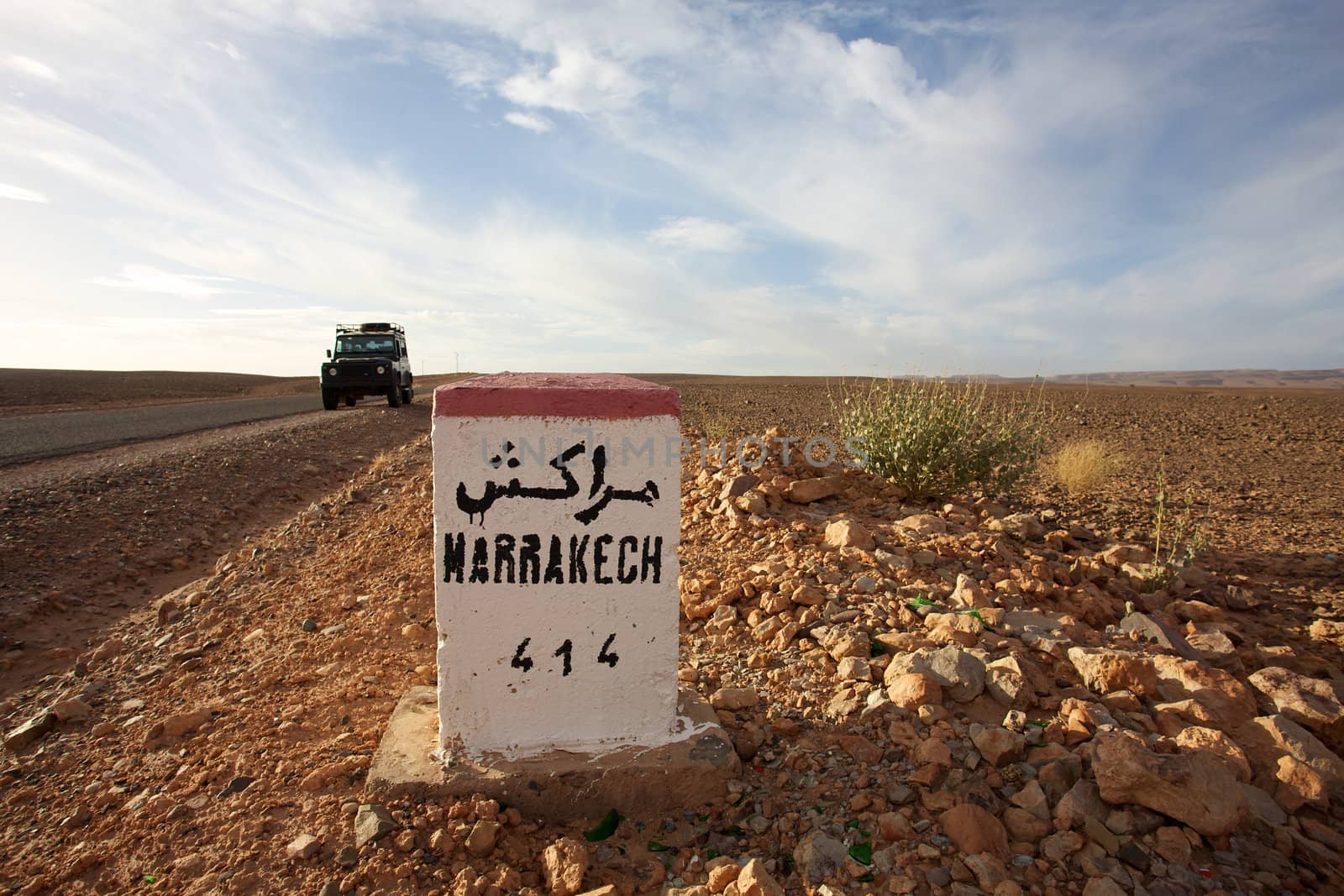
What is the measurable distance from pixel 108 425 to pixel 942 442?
55.8 feet

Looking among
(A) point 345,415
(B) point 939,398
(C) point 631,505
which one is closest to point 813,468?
(B) point 939,398

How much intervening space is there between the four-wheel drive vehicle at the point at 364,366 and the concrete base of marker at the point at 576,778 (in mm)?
18178

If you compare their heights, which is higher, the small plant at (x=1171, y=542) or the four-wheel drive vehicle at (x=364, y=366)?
the four-wheel drive vehicle at (x=364, y=366)

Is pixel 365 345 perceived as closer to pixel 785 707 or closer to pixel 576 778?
pixel 785 707

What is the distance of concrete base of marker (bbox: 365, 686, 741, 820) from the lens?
260 centimetres

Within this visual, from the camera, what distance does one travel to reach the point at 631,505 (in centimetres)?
258

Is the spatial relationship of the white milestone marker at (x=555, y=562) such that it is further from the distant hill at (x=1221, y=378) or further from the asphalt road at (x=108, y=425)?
the distant hill at (x=1221, y=378)

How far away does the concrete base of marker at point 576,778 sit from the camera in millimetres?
2600

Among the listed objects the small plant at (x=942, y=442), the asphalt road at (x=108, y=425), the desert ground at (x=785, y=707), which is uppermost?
the small plant at (x=942, y=442)

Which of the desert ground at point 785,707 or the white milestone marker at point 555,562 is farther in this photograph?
the white milestone marker at point 555,562

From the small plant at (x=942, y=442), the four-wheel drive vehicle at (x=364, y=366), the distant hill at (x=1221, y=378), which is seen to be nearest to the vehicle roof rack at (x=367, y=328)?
the four-wheel drive vehicle at (x=364, y=366)

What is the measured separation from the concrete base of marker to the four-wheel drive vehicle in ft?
59.6

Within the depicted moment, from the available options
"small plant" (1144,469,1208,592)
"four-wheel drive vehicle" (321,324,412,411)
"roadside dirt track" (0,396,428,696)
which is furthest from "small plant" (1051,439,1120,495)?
"four-wheel drive vehicle" (321,324,412,411)

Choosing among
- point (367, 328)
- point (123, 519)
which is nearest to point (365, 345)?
point (367, 328)
